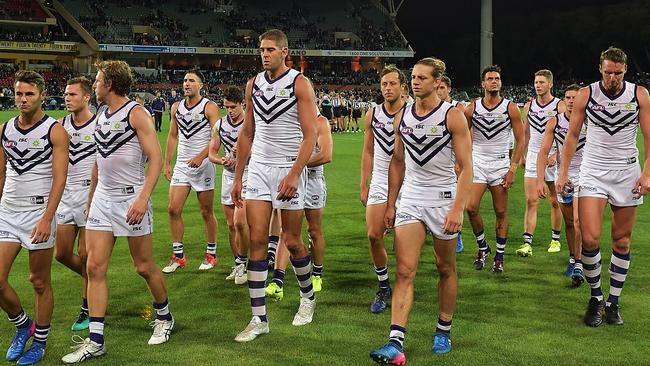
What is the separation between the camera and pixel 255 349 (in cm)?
534

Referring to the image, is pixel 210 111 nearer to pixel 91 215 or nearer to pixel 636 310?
pixel 91 215

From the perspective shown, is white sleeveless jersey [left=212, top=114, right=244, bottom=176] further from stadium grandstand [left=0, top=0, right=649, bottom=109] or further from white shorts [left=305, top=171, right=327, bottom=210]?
stadium grandstand [left=0, top=0, right=649, bottom=109]

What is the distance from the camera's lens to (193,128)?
8.15m

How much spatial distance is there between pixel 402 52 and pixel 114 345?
70.0 meters

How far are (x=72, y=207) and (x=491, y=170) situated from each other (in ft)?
15.0

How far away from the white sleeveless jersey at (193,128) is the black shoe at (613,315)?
4656 mm

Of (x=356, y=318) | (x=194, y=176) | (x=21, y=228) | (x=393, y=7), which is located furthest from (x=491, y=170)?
(x=393, y=7)

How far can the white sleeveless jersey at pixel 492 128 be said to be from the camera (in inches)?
314

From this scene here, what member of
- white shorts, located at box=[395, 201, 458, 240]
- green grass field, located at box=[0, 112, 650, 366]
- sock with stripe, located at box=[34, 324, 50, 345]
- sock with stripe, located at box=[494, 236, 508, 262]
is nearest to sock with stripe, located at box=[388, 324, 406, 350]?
green grass field, located at box=[0, 112, 650, 366]

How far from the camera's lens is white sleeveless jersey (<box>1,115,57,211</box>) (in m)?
5.15

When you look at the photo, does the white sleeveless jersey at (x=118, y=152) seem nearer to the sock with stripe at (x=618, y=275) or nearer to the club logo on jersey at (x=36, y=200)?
the club logo on jersey at (x=36, y=200)

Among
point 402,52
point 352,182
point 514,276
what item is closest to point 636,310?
point 514,276

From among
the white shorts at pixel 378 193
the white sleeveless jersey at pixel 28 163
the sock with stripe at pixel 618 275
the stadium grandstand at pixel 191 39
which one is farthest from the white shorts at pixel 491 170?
the stadium grandstand at pixel 191 39

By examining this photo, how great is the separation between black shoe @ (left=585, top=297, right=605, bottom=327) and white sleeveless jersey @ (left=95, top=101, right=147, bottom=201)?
3937 millimetres
